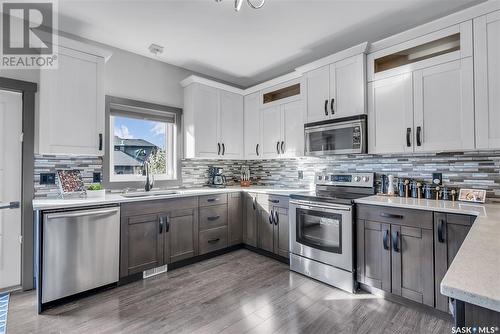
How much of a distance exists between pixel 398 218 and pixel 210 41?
2752mm

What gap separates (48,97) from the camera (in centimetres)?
242

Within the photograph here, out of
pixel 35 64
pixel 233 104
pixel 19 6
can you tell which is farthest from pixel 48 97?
pixel 233 104

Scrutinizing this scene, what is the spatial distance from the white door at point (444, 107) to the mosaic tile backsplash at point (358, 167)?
0.31 meters

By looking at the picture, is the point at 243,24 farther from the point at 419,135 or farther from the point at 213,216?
the point at 213,216

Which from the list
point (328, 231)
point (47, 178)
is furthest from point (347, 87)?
point (47, 178)

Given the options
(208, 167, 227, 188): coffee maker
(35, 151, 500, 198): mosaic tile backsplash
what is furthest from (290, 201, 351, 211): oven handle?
(208, 167, 227, 188): coffee maker

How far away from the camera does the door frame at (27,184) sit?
252 centimetres

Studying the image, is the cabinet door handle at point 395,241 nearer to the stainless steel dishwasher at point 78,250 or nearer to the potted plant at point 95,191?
the stainless steel dishwasher at point 78,250

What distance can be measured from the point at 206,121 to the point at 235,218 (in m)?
1.49

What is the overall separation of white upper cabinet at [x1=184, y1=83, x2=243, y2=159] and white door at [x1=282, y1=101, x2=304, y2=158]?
0.86 m

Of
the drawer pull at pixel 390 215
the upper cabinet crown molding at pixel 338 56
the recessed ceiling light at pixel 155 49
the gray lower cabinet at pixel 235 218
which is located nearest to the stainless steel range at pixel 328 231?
the drawer pull at pixel 390 215

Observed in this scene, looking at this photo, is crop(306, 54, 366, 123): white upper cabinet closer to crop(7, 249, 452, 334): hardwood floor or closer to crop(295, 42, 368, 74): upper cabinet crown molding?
crop(295, 42, 368, 74): upper cabinet crown molding

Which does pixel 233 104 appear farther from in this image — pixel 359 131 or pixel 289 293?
pixel 289 293

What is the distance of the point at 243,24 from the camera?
104 inches
